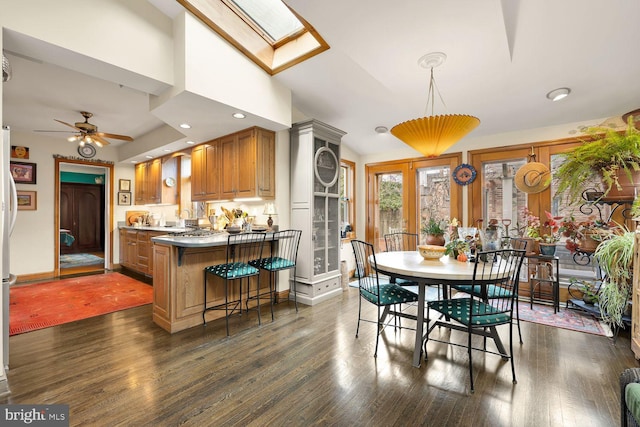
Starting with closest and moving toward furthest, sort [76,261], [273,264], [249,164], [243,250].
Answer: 1. [273,264]
2. [243,250]
3. [249,164]
4. [76,261]

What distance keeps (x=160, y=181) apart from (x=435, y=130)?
539 cm

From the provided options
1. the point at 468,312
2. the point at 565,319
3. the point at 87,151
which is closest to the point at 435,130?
the point at 468,312

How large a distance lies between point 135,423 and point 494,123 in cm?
486

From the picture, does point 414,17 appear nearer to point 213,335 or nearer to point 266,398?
point 266,398

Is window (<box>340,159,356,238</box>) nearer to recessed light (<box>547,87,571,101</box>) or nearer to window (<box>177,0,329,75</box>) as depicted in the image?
window (<box>177,0,329,75</box>)

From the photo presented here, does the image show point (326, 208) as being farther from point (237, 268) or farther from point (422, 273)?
point (422, 273)

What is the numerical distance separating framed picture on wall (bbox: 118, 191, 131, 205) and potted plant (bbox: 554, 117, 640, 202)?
7.71 metres

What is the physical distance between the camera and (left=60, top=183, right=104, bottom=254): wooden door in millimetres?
8359

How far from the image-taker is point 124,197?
636cm

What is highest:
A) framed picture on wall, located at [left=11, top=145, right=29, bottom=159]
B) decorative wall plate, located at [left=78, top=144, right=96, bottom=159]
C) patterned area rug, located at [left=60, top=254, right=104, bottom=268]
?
decorative wall plate, located at [left=78, top=144, right=96, bottom=159]

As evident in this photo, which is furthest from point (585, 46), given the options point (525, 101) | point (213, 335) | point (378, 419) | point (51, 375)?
point (51, 375)

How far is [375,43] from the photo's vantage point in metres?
2.65

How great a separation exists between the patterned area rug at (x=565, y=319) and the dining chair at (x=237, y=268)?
10.6 feet

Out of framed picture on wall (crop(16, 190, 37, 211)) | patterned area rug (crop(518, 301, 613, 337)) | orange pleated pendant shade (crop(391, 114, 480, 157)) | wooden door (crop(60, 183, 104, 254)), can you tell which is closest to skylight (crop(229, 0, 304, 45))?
orange pleated pendant shade (crop(391, 114, 480, 157))
